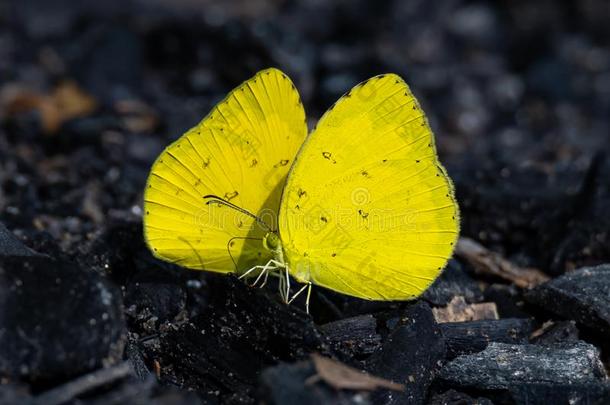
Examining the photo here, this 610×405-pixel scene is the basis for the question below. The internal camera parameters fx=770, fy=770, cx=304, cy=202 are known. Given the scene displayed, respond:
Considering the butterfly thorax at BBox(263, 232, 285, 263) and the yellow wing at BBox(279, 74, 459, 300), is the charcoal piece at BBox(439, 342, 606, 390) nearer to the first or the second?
the yellow wing at BBox(279, 74, 459, 300)

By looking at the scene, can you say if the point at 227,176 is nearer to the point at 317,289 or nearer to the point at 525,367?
the point at 317,289

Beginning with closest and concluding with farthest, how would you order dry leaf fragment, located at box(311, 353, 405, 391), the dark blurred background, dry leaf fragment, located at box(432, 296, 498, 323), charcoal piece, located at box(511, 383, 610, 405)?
dry leaf fragment, located at box(311, 353, 405, 391) < charcoal piece, located at box(511, 383, 610, 405) < dry leaf fragment, located at box(432, 296, 498, 323) < the dark blurred background

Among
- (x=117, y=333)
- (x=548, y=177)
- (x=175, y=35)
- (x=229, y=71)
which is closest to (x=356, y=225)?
(x=117, y=333)

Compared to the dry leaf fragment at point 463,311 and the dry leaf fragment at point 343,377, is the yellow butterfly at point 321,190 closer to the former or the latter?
the dry leaf fragment at point 463,311

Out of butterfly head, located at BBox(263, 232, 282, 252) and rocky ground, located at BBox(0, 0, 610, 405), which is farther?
butterfly head, located at BBox(263, 232, 282, 252)

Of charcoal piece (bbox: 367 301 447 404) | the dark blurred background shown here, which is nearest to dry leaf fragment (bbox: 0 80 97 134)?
the dark blurred background

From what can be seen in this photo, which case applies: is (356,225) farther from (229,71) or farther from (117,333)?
(229,71)

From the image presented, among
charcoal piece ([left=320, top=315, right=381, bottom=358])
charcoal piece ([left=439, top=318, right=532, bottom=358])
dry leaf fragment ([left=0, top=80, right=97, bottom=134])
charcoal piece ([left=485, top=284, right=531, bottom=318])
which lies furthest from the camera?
dry leaf fragment ([left=0, top=80, right=97, bottom=134])
